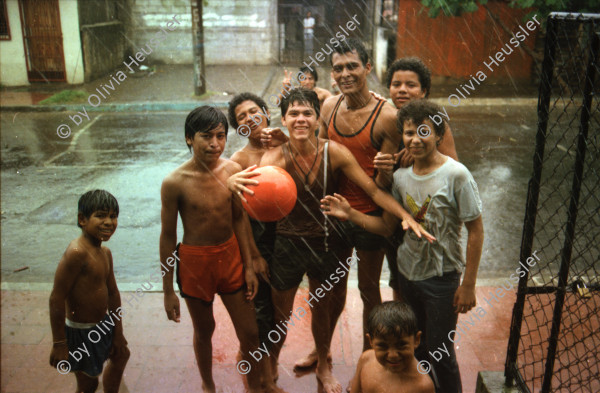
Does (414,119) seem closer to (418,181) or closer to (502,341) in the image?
(418,181)

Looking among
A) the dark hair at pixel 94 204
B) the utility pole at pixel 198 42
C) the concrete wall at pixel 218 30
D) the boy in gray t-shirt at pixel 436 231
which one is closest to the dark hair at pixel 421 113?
the boy in gray t-shirt at pixel 436 231

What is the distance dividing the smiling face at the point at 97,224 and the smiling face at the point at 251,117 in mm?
1087

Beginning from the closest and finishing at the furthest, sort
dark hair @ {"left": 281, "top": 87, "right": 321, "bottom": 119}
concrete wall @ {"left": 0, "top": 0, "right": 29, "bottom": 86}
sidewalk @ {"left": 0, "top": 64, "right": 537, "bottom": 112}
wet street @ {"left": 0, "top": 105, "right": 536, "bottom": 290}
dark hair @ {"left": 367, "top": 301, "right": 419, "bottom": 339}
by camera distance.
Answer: dark hair @ {"left": 367, "top": 301, "right": 419, "bottom": 339}, dark hair @ {"left": 281, "top": 87, "right": 321, "bottom": 119}, wet street @ {"left": 0, "top": 105, "right": 536, "bottom": 290}, sidewalk @ {"left": 0, "top": 64, "right": 537, "bottom": 112}, concrete wall @ {"left": 0, "top": 0, "right": 29, "bottom": 86}

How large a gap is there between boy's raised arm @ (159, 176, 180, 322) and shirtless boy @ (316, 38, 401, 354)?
3.46ft

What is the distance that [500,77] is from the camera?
15922 millimetres

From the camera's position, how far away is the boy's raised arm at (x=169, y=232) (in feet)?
10.4

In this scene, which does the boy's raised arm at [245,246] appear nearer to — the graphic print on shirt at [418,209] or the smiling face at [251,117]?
the smiling face at [251,117]

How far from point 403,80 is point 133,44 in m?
18.1

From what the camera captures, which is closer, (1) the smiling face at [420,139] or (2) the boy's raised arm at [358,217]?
(1) the smiling face at [420,139]

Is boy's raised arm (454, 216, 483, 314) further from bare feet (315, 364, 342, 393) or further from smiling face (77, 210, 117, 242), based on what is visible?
smiling face (77, 210, 117, 242)

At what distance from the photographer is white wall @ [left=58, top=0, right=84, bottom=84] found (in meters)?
15.7

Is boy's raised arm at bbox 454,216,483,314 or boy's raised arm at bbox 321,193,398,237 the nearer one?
boy's raised arm at bbox 454,216,483,314

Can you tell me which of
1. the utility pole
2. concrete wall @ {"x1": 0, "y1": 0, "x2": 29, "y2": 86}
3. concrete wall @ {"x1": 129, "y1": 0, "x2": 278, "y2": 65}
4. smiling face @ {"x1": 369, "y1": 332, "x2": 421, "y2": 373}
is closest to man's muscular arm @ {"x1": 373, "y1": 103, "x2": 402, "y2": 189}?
smiling face @ {"x1": 369, "y1": 332, "x2": 421, "y2": 373}

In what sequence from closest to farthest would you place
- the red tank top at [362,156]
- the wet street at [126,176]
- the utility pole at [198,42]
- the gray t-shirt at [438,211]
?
the gray t-shirt at [438,211] < the red tank top at [362,156] < the wet street at [126,176] < the utility pole at [198,42]
